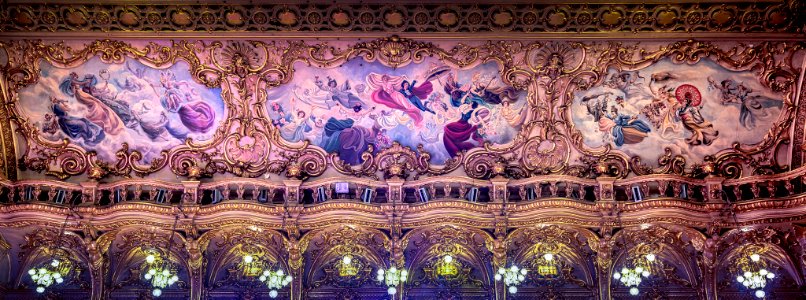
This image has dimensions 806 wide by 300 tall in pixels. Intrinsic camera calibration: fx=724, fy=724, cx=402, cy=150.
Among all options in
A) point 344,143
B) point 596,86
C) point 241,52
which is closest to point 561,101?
point 596,86

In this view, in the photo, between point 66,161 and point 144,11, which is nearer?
point 144,11

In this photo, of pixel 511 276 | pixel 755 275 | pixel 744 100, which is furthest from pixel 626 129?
pixel 511 276

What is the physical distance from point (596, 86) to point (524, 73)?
1239mm

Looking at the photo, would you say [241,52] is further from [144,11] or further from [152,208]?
[152,208]

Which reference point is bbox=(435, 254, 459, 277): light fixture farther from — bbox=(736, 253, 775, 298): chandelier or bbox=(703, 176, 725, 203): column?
bbox=(736, 253, 775, 298): chandelier

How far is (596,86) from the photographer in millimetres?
12188

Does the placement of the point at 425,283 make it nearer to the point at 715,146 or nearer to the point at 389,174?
the point at 389,174

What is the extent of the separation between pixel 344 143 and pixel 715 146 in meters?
6.26

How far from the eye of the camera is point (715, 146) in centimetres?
1216

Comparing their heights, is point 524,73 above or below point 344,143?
above

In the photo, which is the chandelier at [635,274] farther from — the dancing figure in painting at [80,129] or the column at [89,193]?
the dancing figure in painting at [80,129]

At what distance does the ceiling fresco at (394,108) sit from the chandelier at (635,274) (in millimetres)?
1524

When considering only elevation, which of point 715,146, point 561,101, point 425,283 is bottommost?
point 425,283

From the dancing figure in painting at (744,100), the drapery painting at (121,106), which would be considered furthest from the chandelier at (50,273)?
the dancing figure in painting at (744,100)
